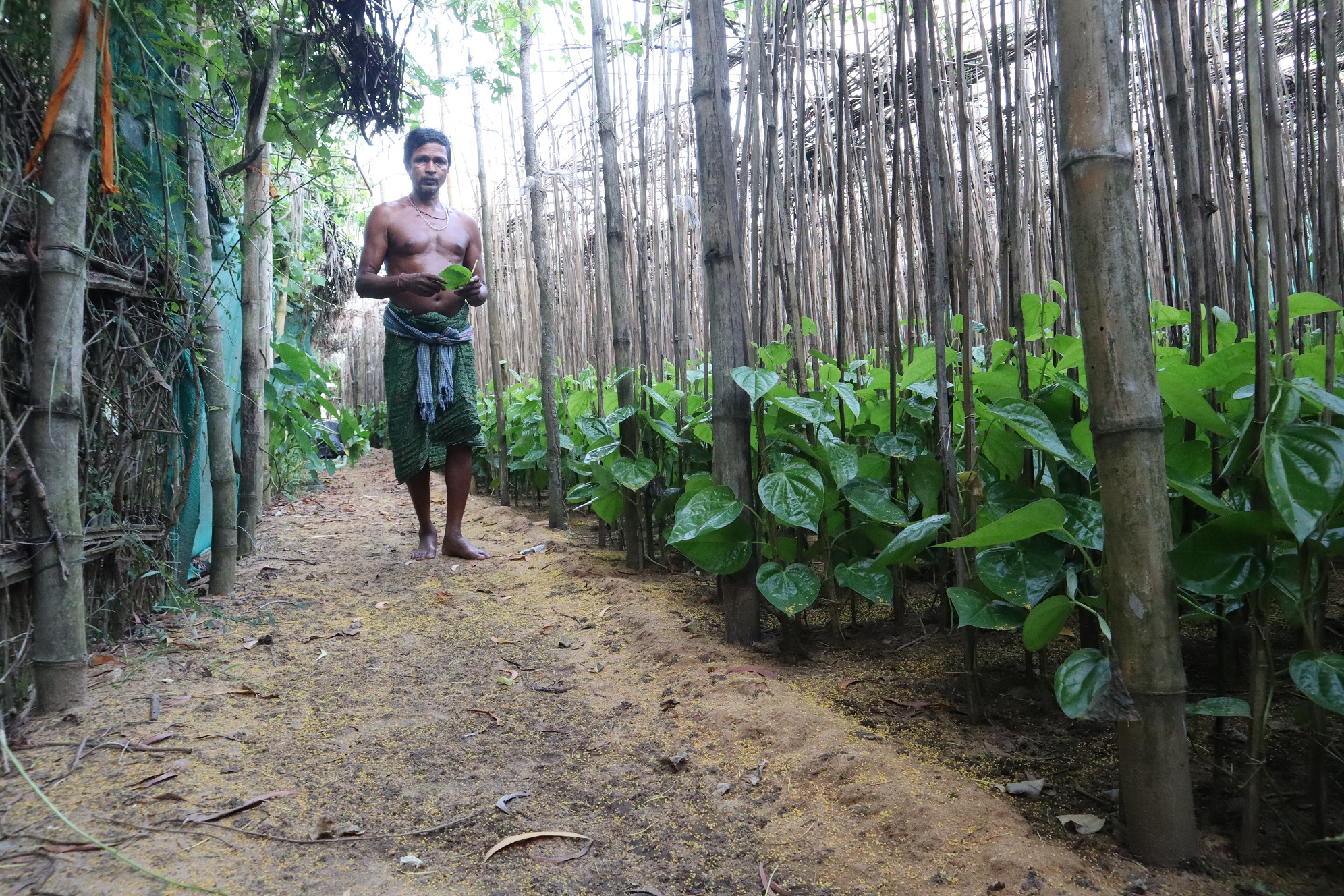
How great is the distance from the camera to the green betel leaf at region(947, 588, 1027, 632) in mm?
1248

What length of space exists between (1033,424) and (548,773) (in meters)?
1.03

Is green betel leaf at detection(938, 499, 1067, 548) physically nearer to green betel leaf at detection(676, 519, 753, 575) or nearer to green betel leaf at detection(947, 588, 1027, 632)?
green betel leaf at detection(947, 588, 1027, 632)

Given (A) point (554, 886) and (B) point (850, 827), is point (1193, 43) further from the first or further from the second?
(A) point (554, 886)

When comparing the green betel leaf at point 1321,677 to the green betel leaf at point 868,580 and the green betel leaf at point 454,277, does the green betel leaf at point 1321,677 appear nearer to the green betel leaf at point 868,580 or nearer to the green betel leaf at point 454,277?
the green betel leaf at point 868,580

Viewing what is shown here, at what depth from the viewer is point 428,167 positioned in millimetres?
3127

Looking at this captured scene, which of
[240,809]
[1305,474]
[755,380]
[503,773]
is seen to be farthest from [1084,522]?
[240,809]

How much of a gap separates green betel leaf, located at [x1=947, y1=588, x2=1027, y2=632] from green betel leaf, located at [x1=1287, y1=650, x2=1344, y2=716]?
38cm

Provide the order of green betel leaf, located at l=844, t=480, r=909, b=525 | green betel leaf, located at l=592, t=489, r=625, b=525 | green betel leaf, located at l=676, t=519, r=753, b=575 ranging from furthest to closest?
1. green betel leaf, located at l=592, t=489, r=625, b=525
2. green betel leaf, located at l=676, t=519, r=753, b=575
3. green betel leaf, located at l=844, t=480, r=909, b=525

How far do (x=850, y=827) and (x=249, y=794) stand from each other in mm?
980

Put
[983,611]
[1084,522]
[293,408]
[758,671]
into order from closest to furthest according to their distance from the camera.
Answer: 1. [1084,522]
2. [983,611]
3. [758,671]
4. [293,408]

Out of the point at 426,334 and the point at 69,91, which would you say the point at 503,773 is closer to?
the point at 69,91

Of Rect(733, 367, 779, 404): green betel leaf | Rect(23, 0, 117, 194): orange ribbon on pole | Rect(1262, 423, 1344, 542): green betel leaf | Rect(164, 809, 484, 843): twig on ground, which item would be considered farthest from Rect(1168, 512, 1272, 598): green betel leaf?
Rect(23, 0, 117, 194): orange ribbon on pole

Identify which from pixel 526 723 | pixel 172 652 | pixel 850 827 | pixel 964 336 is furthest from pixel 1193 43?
pixel 172 652

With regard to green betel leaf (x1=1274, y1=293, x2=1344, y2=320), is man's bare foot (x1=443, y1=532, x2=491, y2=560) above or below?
below
